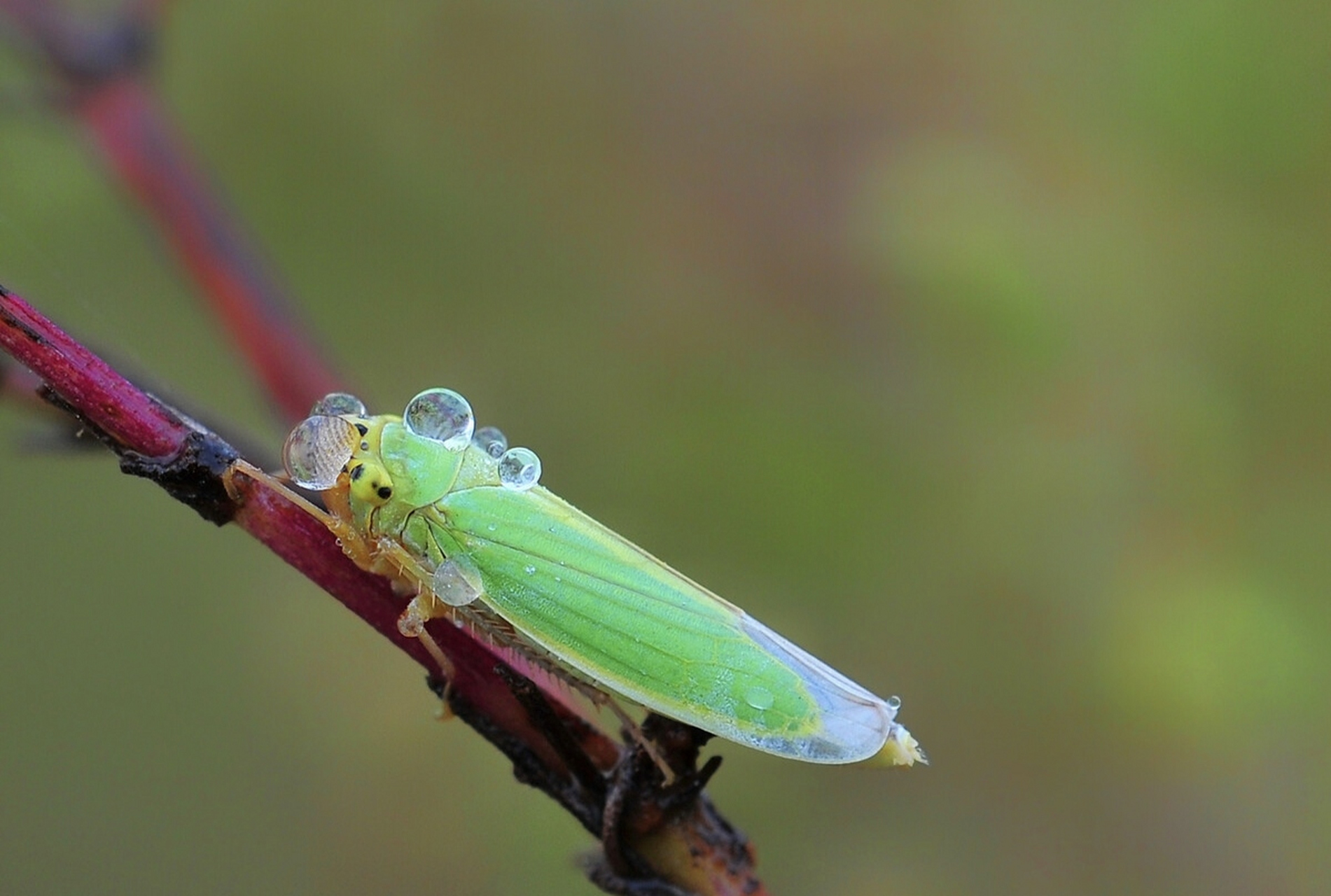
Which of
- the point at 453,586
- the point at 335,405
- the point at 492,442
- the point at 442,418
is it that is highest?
the point at 492,442

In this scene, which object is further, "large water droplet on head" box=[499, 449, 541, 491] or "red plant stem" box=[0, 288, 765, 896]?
"large water droplet on head" box=[499, 449, 541, 491]

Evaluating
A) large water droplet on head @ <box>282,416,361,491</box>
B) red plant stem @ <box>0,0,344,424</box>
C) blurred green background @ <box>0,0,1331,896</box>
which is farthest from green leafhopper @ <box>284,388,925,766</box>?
blurred green background @ <box>0,0,1331,896</box>

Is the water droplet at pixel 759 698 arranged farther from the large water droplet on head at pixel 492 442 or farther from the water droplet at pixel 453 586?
the large water droplet on head at pixel 492 442

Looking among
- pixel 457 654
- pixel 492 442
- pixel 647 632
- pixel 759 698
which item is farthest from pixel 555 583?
pixel 457 654

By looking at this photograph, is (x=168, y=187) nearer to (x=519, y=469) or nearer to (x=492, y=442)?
(x=492, y=442)

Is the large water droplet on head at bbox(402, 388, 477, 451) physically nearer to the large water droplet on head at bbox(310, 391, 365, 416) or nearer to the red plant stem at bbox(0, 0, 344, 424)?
the large water droplet on head at bbox(310, 391, 365, 416)

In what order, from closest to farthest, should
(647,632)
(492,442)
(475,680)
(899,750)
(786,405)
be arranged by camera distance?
(475,680) → (899,750) → (647,632) → (492,442) → (786,405)

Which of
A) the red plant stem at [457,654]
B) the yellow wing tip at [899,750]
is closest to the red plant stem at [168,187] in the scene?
the red plant stem at [457,654]
